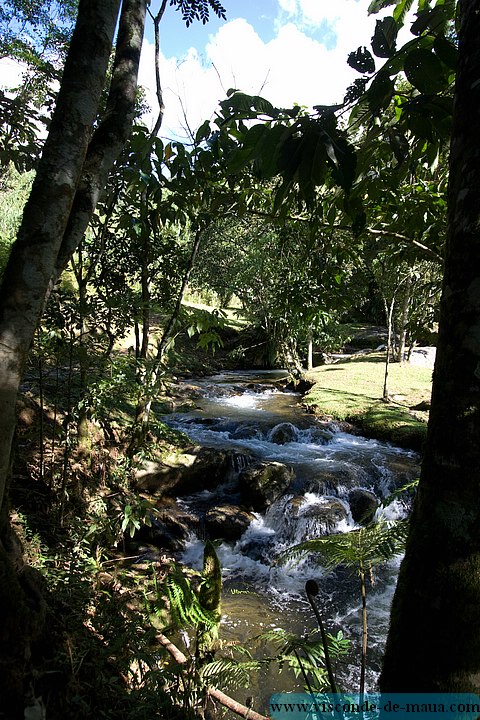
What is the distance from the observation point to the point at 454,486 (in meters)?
0.83

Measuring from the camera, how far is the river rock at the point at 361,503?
6.97 metres

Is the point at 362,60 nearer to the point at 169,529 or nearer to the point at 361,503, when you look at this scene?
the point at 169,529

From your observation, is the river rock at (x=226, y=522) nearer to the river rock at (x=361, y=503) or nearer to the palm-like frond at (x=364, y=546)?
the river rock at (x=361, y=503)

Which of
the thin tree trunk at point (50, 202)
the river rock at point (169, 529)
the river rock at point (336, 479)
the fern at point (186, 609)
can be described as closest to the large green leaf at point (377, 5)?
the thin tree trunk at point (50, 202)

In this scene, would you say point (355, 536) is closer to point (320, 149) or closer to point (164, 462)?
point (320, 149)

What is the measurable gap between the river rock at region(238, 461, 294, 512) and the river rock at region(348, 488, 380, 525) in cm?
115

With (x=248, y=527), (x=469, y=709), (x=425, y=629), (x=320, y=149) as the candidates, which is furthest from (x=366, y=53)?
(x=248, y=527)

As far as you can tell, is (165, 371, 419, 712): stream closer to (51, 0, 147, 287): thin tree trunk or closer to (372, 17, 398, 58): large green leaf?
(51, 0, 147, 287): thin tree trunk

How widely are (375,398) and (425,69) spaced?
11.8 meters

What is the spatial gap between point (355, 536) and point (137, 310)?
11.4ft

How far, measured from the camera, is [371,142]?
1.83m

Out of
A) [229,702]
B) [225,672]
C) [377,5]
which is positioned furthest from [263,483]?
[377,5]

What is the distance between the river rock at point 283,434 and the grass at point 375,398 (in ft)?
5.02

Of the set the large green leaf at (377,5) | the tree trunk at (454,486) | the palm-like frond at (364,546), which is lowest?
the palm-like frond at (364,546)
